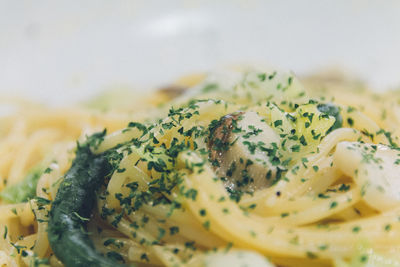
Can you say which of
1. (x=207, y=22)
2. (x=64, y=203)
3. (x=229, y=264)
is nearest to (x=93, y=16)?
(x=207, y=22)

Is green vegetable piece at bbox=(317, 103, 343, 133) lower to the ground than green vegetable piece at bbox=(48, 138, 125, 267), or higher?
higher

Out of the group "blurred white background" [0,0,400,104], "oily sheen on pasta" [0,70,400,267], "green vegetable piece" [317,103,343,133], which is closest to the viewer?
"oily sheen on pasta" [0,70,400,267]

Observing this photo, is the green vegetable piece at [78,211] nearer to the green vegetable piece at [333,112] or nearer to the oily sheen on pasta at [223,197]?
the oily sheen on pasta at [223,197]

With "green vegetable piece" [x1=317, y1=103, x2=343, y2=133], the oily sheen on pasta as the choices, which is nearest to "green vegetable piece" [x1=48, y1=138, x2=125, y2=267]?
the oily sheen on pasta

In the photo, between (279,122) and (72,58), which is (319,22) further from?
(279,122)

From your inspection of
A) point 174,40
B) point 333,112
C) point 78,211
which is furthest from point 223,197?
point 174,40

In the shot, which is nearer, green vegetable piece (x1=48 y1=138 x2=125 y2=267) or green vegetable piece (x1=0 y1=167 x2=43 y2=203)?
green vegetable piece (x1=48 y1=138 x2=125 y2=267)

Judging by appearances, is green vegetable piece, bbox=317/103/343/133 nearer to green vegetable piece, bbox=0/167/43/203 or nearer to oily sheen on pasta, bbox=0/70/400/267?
oily sheen on pasta, bbox=0/70/400/267
